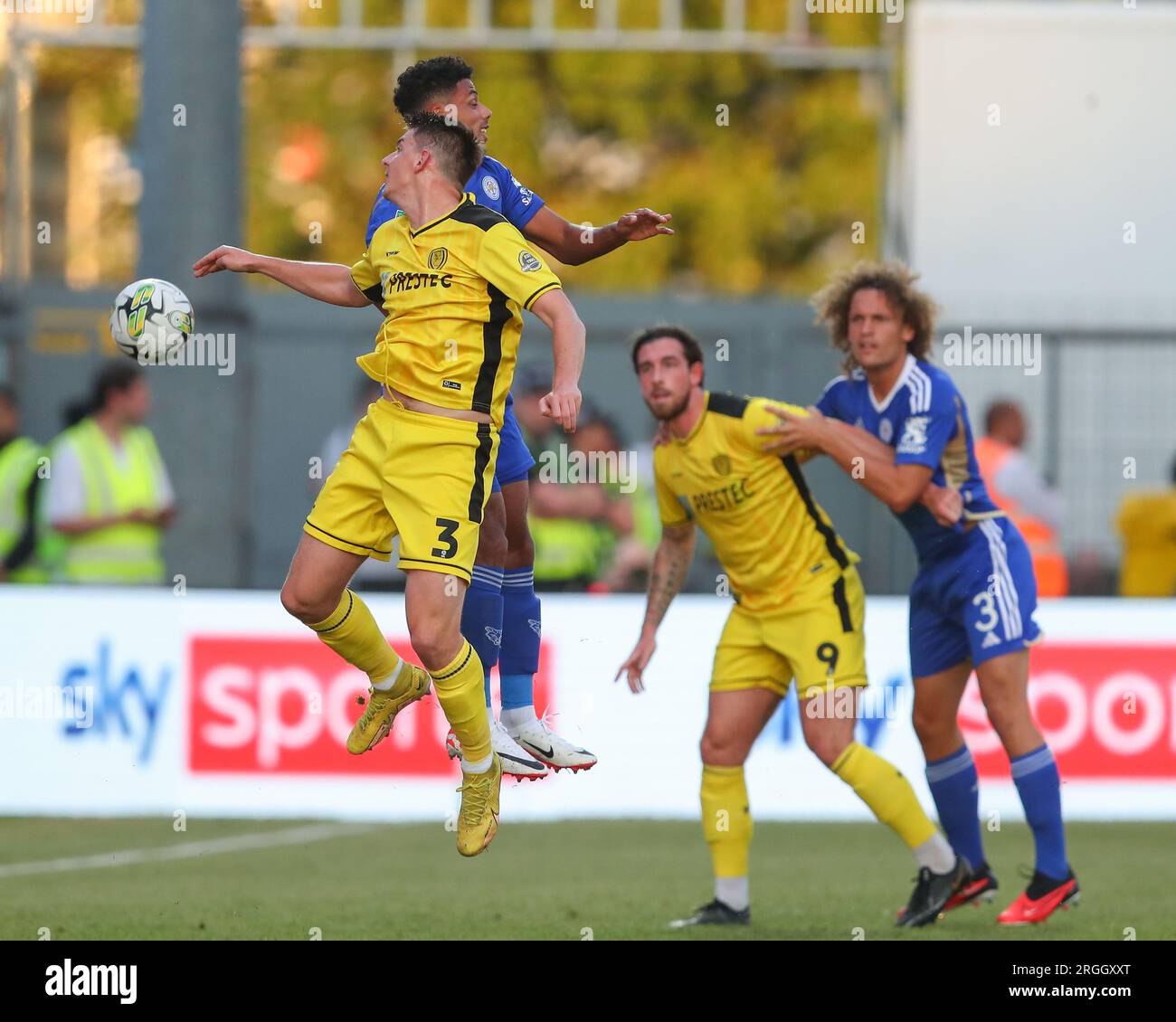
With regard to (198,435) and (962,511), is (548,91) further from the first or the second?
(962,511)

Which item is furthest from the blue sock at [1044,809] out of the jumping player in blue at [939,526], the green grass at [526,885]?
the green grass at [526,885]

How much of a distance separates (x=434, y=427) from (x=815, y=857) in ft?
16.6

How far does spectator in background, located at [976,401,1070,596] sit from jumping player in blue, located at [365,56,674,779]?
620 cm

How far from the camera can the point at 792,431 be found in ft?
27.8

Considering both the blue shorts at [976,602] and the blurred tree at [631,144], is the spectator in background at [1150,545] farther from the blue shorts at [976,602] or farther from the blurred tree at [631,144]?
the blurred tree at [631,144]

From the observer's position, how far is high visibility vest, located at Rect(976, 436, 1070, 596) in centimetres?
1370

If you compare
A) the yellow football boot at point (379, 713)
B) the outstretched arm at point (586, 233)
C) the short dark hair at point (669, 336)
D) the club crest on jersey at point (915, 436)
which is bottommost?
the yellow football boot at point (379, 713)

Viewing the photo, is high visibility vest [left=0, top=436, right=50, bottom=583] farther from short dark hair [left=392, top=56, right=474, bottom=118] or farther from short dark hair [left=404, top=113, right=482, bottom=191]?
short dark hair [left=404, top=113, right=482, bottom=191]

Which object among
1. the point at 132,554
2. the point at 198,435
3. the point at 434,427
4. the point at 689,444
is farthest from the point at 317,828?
the point at 434,427

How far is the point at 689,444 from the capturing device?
8727mm

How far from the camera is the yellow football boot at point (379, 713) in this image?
765 cm

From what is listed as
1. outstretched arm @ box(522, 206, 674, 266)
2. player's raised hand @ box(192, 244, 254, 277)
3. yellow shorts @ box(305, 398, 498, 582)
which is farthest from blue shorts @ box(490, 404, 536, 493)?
player's raised hand @ box(192, 244, 254, 277)

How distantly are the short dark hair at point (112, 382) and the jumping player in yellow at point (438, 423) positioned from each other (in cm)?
533

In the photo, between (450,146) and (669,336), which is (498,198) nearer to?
(450,146)
